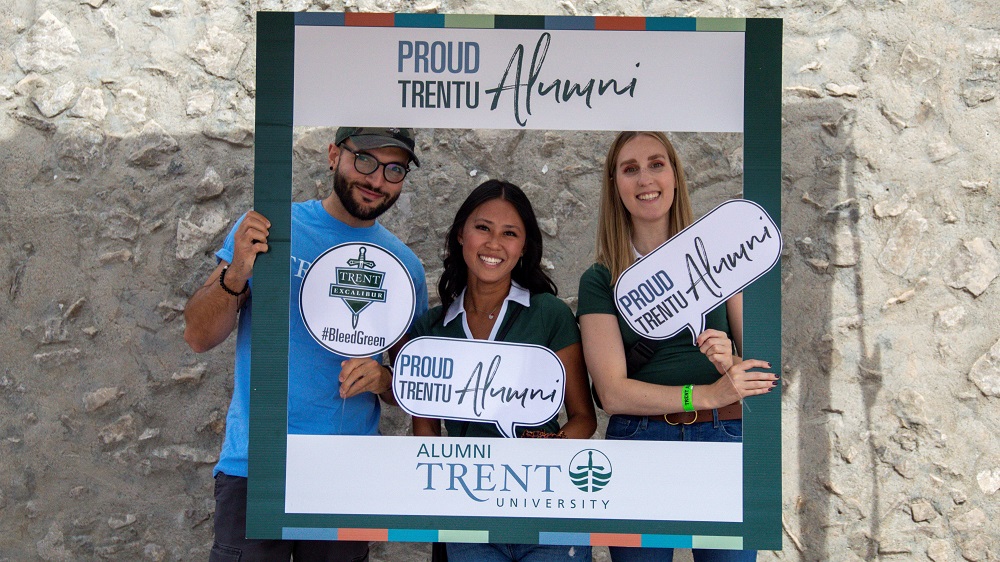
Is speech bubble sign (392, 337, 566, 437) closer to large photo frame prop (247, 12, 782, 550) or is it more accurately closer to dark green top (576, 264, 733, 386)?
large photo frame prop (247, 12, 782, 550)

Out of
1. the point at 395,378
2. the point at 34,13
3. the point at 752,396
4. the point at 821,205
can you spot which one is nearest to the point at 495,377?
the point at 395,378

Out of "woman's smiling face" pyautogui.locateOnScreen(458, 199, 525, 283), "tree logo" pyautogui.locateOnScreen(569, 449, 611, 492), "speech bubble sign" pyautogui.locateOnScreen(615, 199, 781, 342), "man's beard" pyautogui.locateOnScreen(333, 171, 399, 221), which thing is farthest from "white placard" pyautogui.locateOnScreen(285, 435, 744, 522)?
"man's beard" pyautogui.locateOnScreen(333, 171, 399, 221)

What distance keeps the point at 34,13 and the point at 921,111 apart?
3657mm

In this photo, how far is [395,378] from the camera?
2.40 metres

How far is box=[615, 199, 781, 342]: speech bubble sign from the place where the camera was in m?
2.38

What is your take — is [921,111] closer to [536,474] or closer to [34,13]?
[536,474]

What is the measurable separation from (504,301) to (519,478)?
495 millimetres

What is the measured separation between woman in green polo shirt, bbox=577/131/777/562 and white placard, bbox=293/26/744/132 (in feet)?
0.39

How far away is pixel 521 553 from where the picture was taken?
8.23 feet

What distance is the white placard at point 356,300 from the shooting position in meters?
2.41

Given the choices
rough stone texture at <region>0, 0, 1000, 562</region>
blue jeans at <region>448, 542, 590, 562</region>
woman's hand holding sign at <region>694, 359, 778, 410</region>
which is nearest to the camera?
woman's hand holding sign at <region>694, 359, 778, 410</region>

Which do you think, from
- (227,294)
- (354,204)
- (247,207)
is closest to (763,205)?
(354,204)

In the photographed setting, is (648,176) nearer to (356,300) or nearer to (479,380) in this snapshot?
(479,380)

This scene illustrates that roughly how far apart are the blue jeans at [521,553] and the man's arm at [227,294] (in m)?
0.97
